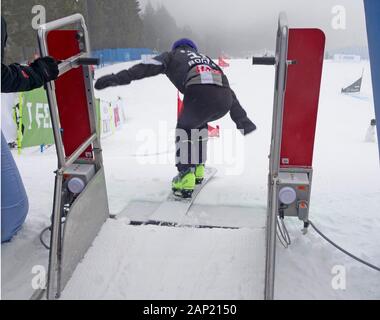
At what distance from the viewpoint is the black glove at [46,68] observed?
6.21ft

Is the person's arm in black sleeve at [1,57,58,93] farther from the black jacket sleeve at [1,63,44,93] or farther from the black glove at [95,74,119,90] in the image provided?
the black glove at [95,74,119,90]

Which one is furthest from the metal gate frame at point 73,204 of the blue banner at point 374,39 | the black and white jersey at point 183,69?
the blue banner at point 374,39

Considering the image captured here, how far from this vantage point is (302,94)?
2311 mm

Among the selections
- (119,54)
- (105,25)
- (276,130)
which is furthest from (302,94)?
(119,54)

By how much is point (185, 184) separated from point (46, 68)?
71.2 inches

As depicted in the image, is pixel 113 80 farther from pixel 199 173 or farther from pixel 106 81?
pixel 199 173

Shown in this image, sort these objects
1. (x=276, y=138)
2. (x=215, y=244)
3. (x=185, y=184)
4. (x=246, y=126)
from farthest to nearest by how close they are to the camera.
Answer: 1. (x=185, y=184)
2. (x=246, y=126)
3. (x=215, y=244)
4. (x=276, y=138)

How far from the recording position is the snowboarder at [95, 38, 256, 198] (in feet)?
9.89

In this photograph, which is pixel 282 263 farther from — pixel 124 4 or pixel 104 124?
pixel 124 4

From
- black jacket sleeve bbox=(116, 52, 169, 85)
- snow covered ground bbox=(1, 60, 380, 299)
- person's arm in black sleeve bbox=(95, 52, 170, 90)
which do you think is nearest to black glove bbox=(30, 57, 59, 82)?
person's arm in black sleeve bbox=(95, 52, 170, 90)

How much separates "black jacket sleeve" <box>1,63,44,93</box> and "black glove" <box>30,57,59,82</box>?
2 cm

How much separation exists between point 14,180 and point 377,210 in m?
2.98

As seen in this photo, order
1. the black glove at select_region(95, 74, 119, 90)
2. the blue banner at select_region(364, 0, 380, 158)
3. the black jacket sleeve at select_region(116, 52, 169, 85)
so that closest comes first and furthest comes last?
1. the blue banner at select_region(364, 0, 380, 158)
2. the black glove at select_region(95, 74, 119, 90)
3. the black jacket sleeve at select_region(116, 52, 169, 85)

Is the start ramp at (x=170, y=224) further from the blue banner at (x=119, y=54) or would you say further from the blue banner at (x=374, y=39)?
the blue banner at (x=119, y=54)
